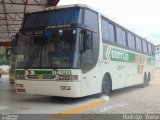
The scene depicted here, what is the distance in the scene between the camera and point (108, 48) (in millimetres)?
13438

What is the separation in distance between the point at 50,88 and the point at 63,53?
3.86 feet

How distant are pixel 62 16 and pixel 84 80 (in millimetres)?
2234

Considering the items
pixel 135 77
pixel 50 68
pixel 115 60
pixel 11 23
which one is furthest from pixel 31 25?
pixel 11 23

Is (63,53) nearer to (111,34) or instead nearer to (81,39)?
(81,39)

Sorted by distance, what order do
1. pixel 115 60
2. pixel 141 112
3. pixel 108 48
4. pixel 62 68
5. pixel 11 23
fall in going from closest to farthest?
pixel 141 112 → pixel 62 68 → pixel 108 48 → pixel 115 60 → pixel 11 23

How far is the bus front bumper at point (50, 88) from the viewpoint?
10.7 m

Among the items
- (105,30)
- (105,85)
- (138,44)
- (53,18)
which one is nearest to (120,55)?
(105,30)

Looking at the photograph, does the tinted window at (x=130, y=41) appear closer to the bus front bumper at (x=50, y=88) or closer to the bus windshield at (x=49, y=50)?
the bus windshield at (x=49, y=50)

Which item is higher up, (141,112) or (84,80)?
(84,80)

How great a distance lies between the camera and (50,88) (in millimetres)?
11070

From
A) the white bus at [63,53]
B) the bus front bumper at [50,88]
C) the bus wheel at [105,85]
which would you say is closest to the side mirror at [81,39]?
the white bus at [63,53]

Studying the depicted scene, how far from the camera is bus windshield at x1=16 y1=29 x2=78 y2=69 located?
10.8 meters

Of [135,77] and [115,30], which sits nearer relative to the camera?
[115,30]

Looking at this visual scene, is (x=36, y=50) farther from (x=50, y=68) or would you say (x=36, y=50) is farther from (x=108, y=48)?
(x=108, y=48)
